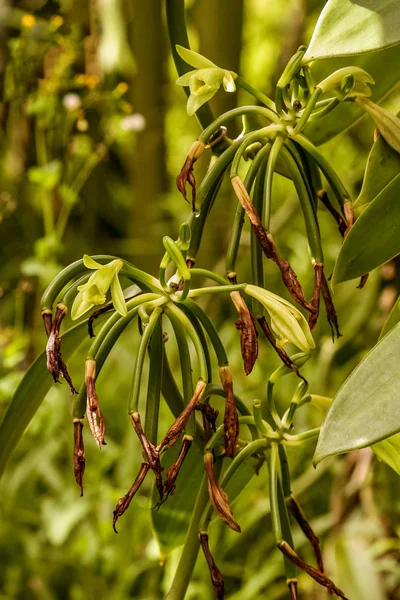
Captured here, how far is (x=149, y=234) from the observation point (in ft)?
5.98

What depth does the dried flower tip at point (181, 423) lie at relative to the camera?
14.1 inches

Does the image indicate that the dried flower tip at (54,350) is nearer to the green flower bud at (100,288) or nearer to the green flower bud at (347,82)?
the green flower bud at (100,288)

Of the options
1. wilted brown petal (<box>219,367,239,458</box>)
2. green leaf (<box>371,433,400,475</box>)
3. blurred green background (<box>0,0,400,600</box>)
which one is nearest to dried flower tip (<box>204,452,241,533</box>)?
wilted brown petal (<box>219,367,239,458</box>)

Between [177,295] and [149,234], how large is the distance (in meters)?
1.45

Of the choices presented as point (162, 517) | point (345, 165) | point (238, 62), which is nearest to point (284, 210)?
point (238, 62)

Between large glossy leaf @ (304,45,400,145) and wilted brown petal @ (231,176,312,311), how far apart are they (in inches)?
5.7

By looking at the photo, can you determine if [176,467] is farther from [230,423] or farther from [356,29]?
[356,29]

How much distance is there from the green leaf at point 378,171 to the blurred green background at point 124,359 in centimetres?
51

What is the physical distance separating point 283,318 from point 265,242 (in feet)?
0.13

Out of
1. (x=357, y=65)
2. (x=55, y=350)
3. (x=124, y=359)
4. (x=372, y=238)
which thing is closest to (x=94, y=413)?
(x=55, y=350)

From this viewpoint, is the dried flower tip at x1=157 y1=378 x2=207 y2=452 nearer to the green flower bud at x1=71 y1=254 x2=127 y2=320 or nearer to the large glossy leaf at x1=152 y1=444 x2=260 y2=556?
the green flower bud at x1=71 y1=254 x2=127 y2=320

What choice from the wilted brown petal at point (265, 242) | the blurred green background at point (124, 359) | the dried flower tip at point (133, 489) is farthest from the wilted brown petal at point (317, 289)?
the blurred green background at point (124, 359)

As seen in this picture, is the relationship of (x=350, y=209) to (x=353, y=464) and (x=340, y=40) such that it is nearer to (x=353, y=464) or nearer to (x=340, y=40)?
(x=340, y=40)

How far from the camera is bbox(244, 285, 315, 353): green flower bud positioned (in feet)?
1.25
